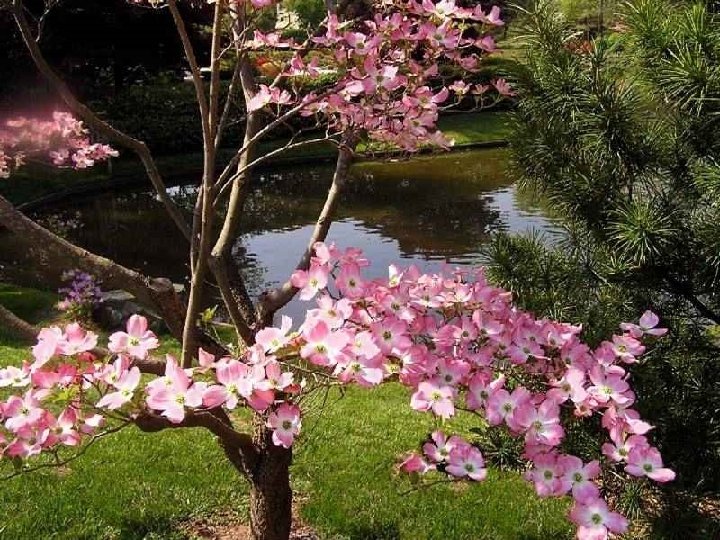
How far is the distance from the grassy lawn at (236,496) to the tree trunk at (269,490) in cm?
49

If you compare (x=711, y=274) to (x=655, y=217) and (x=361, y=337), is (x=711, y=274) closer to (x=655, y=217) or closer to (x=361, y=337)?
(x=655, y=217)

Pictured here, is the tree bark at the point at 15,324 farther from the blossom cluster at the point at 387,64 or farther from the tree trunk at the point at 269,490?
the blossom cluster at the point at 387,64

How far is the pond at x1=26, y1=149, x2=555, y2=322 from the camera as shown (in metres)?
11.3

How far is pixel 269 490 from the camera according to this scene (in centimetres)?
299

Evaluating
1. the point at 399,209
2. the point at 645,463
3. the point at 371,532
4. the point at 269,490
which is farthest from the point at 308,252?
the point at 399,209

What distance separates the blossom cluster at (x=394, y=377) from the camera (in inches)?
68.0

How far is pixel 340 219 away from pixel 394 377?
38.6 feet

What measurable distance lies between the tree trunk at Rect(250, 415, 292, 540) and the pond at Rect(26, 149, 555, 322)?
5.31 meters

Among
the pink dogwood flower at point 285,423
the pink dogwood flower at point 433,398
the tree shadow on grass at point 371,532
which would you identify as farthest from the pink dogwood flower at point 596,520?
the tree shadow on grass at point 371,532

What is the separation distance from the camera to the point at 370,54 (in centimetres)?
257

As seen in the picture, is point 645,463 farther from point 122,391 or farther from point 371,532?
point 371,532

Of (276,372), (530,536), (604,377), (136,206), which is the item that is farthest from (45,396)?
(136,206)

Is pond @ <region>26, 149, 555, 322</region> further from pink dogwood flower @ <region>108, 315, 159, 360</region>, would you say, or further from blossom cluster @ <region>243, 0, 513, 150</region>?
pink dogwood flower @ <region>108, 315, 159, 360</region>

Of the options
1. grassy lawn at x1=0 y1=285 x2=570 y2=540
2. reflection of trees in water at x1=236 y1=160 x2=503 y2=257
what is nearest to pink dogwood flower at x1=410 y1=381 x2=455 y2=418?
grassy lawn at x1=0 y1=285 x2=570 y2=540
